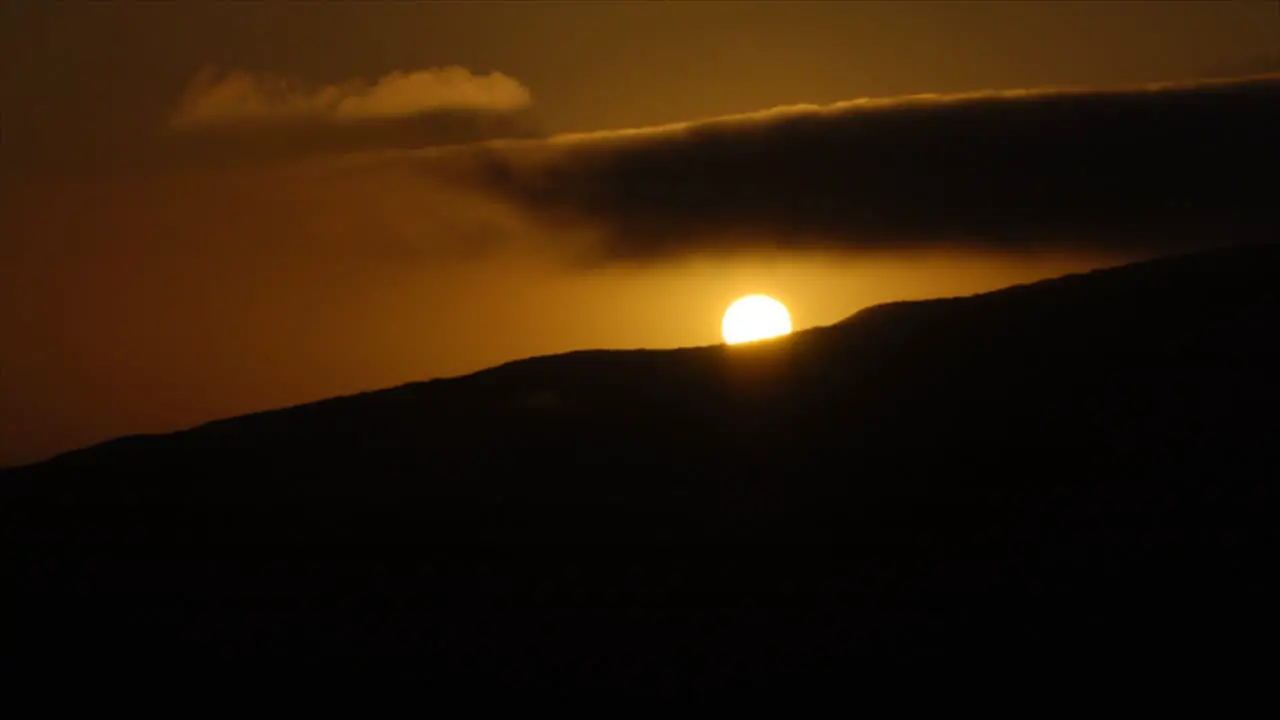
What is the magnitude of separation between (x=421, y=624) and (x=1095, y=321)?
66.0ft

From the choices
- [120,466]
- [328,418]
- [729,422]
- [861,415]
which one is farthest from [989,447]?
[120,466]

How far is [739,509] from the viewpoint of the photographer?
32438 millimetres

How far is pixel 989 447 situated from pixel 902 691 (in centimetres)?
1073

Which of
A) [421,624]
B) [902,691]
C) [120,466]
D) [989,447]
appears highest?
[120,466]

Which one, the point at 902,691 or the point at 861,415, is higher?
the point at 861,415

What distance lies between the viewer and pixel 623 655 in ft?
85.0

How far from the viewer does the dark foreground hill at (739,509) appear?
26078mm

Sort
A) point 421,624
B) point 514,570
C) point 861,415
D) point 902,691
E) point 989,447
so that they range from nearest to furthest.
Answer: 1. point 902,691
2. point 421,624
3. point 514,570
4. point 989,447
5. point 861,415

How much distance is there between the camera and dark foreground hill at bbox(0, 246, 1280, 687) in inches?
1027

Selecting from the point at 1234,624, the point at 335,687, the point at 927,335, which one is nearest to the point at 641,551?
the point at 335,687

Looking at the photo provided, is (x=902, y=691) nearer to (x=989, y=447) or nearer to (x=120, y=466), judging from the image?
(x=989, y=447)

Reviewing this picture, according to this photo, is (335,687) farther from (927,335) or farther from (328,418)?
(927,335)

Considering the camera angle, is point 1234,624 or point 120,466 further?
point 120,466

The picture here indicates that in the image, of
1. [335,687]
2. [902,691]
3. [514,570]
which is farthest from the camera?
[514,570]
